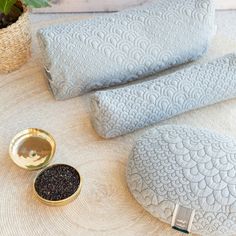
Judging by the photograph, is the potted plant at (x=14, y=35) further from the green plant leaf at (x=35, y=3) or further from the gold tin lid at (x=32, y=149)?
the gold tin lid at (x=32, y=149)

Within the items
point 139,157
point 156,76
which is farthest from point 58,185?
point 156,76

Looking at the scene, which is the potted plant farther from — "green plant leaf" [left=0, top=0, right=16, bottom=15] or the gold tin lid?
the gold tin lid

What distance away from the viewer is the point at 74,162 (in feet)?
3.27

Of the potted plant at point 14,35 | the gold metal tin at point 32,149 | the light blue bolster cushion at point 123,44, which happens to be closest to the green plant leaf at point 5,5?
the potted plant at point 14,35

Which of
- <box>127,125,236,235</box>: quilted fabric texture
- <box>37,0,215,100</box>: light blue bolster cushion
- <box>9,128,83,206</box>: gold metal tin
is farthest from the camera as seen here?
<box>37,0,215,100</box>: light blue bolster cushion

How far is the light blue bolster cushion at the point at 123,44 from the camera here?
1074 mm

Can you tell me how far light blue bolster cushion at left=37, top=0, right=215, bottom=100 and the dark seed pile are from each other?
25 centimetres

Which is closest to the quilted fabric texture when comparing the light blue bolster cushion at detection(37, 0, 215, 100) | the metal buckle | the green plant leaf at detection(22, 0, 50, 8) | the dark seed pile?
the metal buckle

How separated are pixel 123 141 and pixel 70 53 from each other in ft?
0.88

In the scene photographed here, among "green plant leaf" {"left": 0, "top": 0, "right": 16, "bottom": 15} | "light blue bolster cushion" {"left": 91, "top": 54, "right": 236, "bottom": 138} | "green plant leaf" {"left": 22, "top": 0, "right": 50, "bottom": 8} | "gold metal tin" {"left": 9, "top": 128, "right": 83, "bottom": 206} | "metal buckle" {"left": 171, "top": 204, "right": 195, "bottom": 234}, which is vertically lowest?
"metal buckle" {"left": 171, "top": 204, "right": 195, "bottom": 234}

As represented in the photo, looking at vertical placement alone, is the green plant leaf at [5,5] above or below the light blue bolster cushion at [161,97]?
above

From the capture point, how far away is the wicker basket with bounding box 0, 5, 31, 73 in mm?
1105

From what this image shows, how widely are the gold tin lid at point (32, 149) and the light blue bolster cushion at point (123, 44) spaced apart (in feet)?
0.49

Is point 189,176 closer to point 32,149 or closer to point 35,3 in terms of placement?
point 32,149
